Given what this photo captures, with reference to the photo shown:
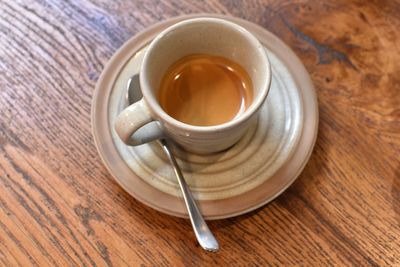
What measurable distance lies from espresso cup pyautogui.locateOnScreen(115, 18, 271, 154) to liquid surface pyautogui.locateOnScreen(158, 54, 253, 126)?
0.8 inches

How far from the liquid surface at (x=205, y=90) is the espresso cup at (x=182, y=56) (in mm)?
19

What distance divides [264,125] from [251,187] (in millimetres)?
125

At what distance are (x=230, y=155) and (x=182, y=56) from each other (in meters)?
0.21

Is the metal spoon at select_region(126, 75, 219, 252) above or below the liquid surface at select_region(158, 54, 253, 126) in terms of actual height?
below

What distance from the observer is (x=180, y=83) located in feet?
2.63

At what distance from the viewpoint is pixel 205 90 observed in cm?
80

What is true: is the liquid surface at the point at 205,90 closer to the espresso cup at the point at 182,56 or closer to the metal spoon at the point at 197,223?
the espresso cup at the point at 182,56

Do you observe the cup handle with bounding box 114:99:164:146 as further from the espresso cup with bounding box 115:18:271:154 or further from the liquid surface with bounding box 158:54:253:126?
the liquid surface with bounding box 158:54:253:126

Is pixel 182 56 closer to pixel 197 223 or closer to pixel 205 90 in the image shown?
pixel 205 90

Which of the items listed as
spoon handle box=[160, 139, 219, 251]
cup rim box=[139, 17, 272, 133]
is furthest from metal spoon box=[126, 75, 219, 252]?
cup rim box=[139, 17, 272, 133]

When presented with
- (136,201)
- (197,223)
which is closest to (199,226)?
(197,223)

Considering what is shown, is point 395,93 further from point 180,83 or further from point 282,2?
point 180,83

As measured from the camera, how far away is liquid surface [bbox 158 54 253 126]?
76cm

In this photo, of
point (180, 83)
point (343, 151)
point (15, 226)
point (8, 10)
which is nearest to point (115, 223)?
point (15, 226)
